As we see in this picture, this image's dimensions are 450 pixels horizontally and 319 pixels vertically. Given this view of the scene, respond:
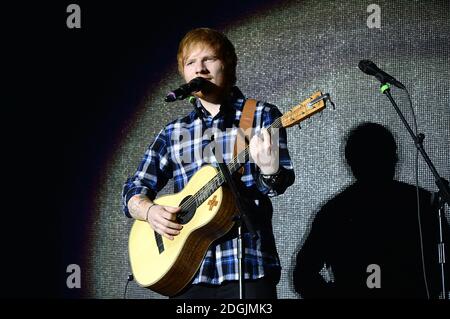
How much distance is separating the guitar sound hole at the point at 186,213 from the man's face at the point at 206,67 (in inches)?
19.6

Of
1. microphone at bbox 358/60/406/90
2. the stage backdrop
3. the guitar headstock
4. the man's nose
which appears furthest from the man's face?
the stage backdrop

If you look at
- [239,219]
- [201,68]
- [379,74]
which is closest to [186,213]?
[239,219]

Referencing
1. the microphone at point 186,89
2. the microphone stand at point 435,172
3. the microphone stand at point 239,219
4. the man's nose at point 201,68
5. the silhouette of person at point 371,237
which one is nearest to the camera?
the microphone stand at point 239,219

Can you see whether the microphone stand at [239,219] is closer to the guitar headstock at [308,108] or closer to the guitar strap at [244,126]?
the guitar strap at [244,126]

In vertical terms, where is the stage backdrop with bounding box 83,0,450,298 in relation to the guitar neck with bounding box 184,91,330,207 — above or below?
above

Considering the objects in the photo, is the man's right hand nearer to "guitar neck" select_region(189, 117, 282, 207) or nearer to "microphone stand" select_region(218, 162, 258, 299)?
"guitar neck" select_region(189, 117, 282, 207)

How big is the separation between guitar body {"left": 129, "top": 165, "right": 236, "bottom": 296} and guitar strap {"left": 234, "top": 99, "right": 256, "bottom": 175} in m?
0.15

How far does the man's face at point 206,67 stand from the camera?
3113 mm

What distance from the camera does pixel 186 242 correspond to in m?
2.95

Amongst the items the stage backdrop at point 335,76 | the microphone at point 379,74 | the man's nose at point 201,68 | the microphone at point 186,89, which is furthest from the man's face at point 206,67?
the stage backdrop at point 335,76

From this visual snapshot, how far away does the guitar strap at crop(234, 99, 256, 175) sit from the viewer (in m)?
2.92

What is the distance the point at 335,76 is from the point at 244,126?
1.00m

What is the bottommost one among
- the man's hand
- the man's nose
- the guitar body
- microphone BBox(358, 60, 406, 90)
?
the guitar body
